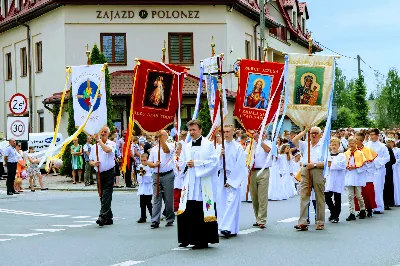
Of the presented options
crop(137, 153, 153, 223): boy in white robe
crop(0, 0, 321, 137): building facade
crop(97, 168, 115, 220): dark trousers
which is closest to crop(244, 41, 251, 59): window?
crop(0, 0, 321, 137): building facade

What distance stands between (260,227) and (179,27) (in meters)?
27.1

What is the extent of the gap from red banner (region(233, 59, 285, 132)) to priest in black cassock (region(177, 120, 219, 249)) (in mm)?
3882

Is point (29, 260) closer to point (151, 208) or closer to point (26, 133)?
point (151, 208)

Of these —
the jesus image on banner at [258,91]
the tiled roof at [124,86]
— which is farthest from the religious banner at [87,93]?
the tiled roof at [124,86]

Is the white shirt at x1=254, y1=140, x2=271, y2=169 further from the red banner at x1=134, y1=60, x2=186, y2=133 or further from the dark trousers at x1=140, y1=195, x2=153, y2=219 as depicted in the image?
the dark trousers at x1=140, y1=195, x2=153, y2=219

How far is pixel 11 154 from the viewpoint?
94.9ft

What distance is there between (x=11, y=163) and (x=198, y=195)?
54.2 ft

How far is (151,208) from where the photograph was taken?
60.4ft

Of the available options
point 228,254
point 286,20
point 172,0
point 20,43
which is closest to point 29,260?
point 228,254

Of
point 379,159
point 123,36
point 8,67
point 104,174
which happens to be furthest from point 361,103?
point 104,174

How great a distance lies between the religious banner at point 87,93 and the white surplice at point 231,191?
4.09 m

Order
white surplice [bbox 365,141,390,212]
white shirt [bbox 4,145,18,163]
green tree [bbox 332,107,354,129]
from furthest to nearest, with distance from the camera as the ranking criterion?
green tree [bbox 332,107,354,129] → white shirt [bbox 4,145,18,163] → white surplice [bbox 365,141,390,212]

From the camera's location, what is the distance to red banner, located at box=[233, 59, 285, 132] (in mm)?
17547

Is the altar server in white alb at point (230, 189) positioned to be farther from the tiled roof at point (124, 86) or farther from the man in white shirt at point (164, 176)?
the tiled roof at point (124, 86)
